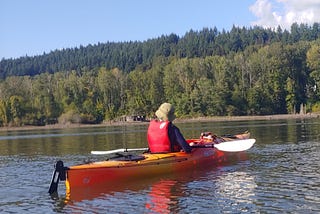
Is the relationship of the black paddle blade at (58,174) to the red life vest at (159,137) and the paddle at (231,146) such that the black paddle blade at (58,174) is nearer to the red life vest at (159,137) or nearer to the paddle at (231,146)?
the red life vest at (159,137)

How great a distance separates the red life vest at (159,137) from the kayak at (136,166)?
341mm

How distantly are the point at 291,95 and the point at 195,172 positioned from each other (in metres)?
91.6

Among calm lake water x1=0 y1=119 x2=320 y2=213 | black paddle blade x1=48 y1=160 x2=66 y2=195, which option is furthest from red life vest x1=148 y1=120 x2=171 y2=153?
black paddle blade x1=48 y1=160 x2=66 y2=195

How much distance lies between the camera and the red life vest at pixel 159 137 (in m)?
19.6

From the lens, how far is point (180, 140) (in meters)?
19.9

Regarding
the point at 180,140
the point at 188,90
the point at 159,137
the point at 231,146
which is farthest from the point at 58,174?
the point at 188,90

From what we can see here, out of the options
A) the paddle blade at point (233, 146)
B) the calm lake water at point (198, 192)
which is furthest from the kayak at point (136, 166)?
the calm lake water at point (198, 192)

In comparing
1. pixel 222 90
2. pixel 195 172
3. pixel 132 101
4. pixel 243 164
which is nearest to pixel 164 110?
pixel 195 172

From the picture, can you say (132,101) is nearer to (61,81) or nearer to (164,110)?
(61,81)

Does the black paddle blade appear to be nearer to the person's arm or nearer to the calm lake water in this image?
the calm lake water

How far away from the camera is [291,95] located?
354 feet

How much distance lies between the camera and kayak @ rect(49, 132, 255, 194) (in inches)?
672

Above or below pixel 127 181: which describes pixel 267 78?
above

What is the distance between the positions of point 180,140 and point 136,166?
2358 mm
